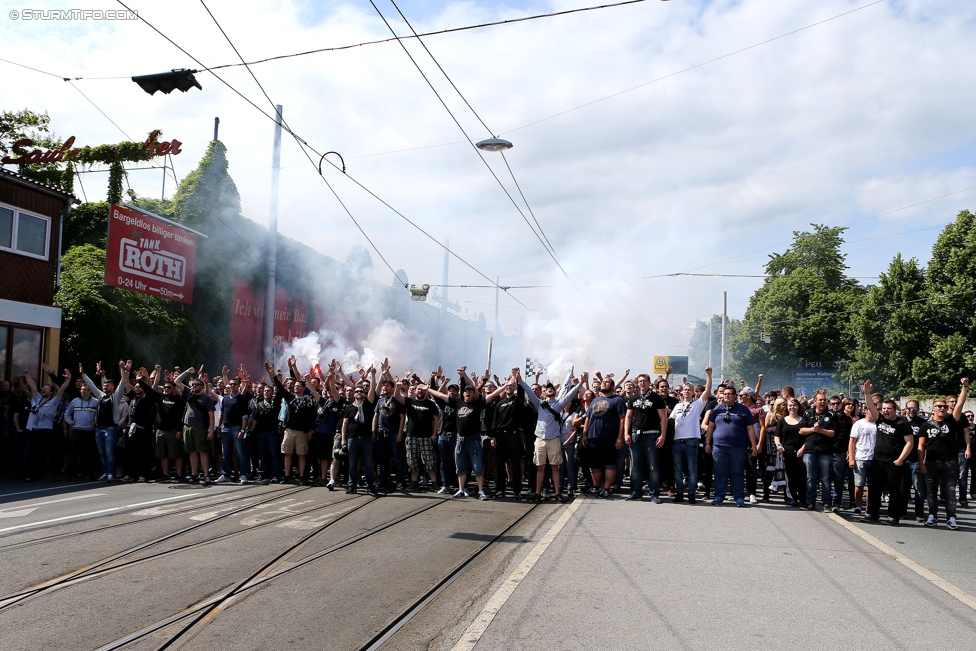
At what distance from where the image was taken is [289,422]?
12.2m

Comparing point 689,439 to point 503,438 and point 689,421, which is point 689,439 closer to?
point 689,421

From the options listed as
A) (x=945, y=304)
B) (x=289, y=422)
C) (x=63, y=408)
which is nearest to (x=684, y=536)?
(x=289, y=422)

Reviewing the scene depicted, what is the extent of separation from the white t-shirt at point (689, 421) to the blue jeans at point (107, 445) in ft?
29.2

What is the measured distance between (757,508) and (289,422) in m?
6.97

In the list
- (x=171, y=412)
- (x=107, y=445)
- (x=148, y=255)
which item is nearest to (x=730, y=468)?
(x=171, y=412)

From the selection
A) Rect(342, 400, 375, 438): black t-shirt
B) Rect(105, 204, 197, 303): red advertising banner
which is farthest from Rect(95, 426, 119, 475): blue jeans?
Rect(105, 204, 197, 303): red advertising banner

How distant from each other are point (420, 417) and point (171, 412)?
407cm

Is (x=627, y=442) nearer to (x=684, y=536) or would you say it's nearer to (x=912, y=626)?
(x=684, y=536)

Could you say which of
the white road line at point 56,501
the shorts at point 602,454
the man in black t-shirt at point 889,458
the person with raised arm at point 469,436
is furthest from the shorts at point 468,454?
the man in black t-shirt at point 889,458

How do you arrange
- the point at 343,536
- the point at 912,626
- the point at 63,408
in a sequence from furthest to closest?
the point at 63,408
the point at 343,536
the point at 912,626

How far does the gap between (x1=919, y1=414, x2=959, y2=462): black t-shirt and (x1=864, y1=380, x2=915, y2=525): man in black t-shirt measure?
0.30 meters

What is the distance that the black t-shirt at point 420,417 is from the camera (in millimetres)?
11805

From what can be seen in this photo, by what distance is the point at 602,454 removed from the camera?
1151cm

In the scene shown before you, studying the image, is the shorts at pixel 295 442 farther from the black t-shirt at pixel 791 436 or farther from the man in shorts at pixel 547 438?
the black t-shirt at pixel 791 436
